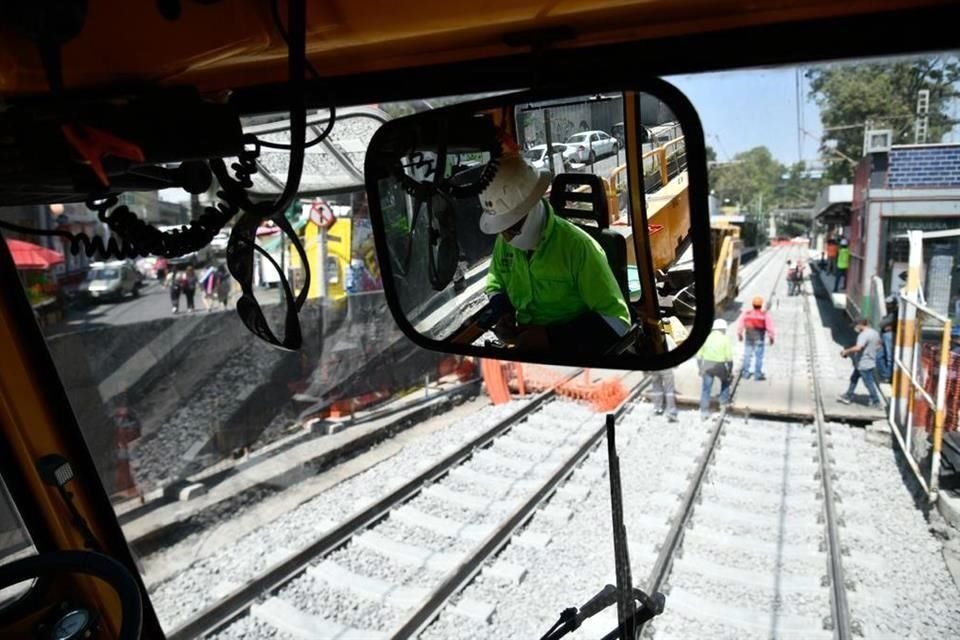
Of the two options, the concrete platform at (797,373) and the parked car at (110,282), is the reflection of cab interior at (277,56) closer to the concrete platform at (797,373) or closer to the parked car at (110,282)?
the concrete platform at (797,373)

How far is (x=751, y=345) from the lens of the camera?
12.8 meters

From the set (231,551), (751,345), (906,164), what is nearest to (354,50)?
(906,164)

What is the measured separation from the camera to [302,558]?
20.5 ft

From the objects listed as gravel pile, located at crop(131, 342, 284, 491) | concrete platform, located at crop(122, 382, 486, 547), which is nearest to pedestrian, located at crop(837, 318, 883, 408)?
concrete platform, located at crop(122, 382, 486, 547)

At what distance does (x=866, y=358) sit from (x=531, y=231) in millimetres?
10909

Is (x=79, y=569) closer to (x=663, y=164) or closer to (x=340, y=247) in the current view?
(x=663, y=164)

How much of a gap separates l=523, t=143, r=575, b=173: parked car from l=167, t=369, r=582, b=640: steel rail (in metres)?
5.19

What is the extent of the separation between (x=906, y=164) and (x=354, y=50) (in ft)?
15.6

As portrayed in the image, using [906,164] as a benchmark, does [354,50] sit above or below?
above

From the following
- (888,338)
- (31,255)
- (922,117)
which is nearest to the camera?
(922,117)

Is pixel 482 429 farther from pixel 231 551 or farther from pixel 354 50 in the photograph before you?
pixel 354 50

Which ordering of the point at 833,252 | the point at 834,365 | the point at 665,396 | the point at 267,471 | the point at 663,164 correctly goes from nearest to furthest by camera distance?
the point at 663,164 → the point at 267,471 → the point at 665,396 → the point at 834,365 → the point at 833,252

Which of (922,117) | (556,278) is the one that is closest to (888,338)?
(922,117)

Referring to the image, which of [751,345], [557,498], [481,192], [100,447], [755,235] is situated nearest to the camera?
[481,192]
